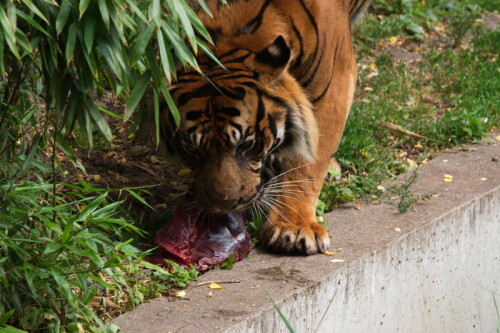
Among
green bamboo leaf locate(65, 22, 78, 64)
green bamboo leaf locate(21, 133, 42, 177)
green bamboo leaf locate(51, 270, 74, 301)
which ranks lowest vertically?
green bamboo leaf locate(51, 270, 74, 301)

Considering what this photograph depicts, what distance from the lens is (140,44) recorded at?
2.63 m

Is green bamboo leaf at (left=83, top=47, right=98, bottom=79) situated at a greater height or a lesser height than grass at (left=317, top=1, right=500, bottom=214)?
greater

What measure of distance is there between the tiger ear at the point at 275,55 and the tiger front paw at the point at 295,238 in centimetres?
70

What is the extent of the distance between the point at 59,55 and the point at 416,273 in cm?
204

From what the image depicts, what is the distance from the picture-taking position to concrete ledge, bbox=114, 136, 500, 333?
3.15 metres

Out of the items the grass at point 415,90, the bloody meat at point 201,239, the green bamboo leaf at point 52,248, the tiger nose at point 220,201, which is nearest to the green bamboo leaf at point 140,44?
the green bamboo leaf at point 52,248

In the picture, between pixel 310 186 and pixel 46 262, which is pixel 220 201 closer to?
pixel 310 186

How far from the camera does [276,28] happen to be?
3.87 m

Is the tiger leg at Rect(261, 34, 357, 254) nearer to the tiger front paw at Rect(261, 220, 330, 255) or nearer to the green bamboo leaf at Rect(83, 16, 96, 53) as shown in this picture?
the tiger front paw at Rect(261, 220, 330, 255)

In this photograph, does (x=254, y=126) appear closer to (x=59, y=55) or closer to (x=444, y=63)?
(x=59, y=55)

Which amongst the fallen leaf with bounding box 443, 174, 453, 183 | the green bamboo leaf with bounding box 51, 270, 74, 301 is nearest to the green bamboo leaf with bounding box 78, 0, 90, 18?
the green bamboo leaf with bounding box 51, 270, 74, 301

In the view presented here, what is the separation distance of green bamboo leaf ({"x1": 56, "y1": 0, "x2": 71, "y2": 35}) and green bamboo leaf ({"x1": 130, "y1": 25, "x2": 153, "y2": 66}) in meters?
0.23

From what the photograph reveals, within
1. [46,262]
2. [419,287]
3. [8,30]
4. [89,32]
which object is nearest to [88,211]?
[46,262]

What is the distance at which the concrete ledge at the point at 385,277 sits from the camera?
3.15m
